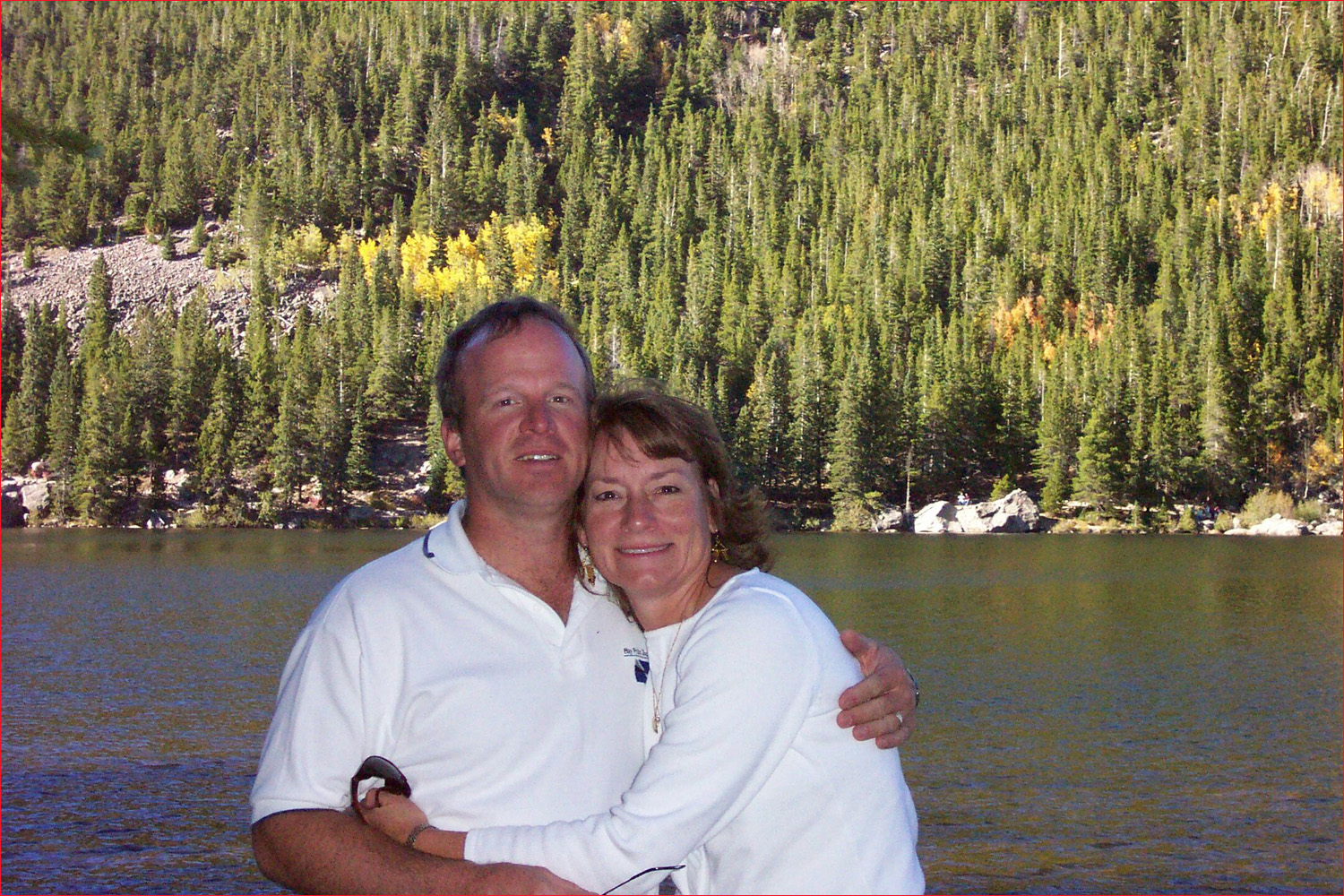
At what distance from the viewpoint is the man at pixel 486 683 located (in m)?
3.06

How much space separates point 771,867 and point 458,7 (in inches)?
7840

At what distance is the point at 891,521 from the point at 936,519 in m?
2.79

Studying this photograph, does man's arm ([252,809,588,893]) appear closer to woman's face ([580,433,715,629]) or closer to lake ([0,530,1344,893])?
woman's face ([580,433,715,629])

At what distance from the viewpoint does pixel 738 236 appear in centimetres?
12425

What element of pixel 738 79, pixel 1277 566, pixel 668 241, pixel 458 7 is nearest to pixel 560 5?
pixel 458 7

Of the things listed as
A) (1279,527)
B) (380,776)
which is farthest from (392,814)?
(1279,527)

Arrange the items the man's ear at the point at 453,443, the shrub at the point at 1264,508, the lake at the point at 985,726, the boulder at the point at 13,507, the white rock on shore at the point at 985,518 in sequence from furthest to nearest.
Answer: the boulder at the point at 13,507, the shrub at the point at 1264,508, the white rock on shore at the point at 985,518, the lake at the point at 985,726, the man's ear at the point at 453,443

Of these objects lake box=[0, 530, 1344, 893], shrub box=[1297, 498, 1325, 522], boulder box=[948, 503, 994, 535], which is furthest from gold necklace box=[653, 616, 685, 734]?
shrub box=[1297, 498, 1325, 522]

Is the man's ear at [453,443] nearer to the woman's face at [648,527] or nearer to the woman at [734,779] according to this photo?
the woman's face at [648,527]

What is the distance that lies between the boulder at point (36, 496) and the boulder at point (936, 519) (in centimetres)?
5512

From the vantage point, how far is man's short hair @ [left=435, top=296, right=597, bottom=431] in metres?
3.60

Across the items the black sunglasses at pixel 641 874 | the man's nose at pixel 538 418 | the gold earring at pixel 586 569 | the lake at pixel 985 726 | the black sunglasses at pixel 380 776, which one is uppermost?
the man's nose at pixel 538 418

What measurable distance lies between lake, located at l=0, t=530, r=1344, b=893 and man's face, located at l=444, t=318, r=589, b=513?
9508mm

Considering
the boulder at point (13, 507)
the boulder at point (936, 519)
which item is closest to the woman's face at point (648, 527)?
the boulder at point (936, 519)
